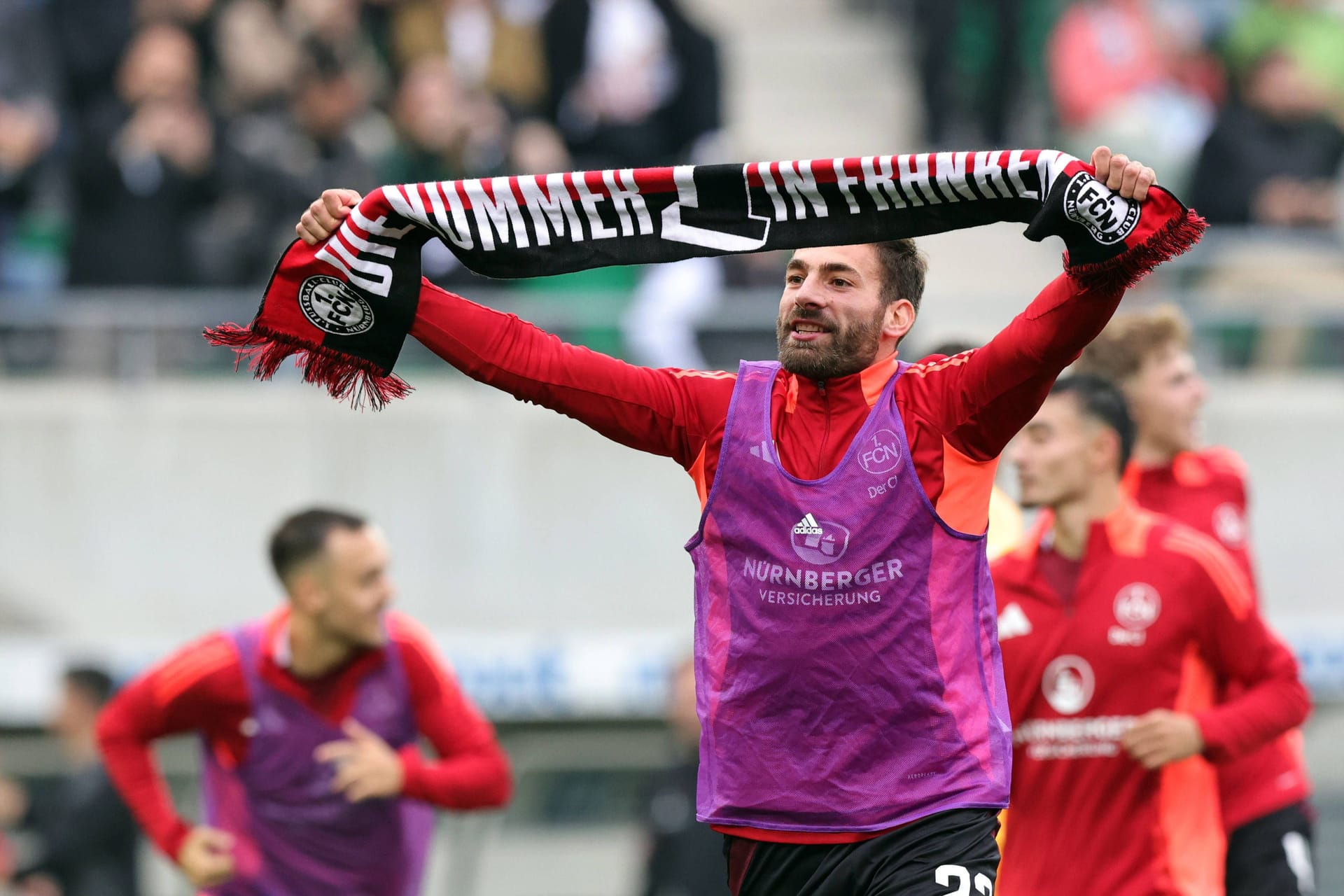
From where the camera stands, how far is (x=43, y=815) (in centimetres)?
1067

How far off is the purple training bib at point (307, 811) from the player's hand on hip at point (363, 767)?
5 centimetres

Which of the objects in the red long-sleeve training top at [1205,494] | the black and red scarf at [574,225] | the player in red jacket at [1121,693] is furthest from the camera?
the red long-sleeve training top at [1205,494]

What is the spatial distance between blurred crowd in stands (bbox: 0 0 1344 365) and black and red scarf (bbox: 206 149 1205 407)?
17.6 ft

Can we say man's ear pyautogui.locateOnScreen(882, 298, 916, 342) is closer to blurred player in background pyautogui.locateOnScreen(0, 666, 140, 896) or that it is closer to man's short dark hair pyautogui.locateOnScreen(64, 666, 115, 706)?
blurred player in background pyautogui.locateOnScreen(0, 666, 140, 896)

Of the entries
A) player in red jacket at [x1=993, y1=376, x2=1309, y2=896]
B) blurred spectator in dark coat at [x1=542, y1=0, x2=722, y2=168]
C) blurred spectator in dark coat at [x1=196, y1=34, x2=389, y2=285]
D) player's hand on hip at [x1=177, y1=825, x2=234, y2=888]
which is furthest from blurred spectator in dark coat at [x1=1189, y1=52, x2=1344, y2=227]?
player's hand on hip at [x1=177, y1=825, x2=234, y2=888]

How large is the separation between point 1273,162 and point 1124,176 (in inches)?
322

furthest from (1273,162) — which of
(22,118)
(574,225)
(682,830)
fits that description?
(574,225)

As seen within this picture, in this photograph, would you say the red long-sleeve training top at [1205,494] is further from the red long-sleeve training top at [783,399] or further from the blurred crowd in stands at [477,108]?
the blurred crowd in stands at [477,108]

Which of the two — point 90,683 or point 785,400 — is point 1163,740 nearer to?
point 785,400

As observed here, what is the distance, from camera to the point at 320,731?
7.11 m

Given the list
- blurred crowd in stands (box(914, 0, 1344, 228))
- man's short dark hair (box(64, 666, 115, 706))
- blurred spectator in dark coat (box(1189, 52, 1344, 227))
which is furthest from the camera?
blurred crowd in stands (box(914, 0, 1344, 228))

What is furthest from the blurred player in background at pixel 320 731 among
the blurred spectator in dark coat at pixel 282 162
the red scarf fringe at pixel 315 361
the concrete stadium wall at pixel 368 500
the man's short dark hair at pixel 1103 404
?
the blurred spectator in dark coat at pixel 282 162

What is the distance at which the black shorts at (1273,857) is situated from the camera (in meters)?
6.48

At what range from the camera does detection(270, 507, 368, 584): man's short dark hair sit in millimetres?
7141
